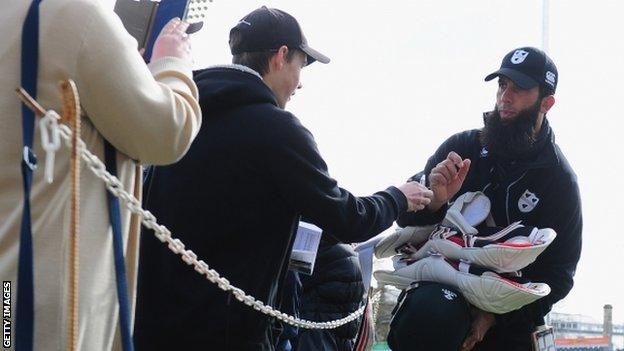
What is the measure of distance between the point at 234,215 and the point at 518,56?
7.06 ft

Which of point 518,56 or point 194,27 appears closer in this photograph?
point 194,27

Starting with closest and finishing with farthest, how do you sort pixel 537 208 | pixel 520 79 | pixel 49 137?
pixel 49 137 < pixel 537 208 < pixel 520 79

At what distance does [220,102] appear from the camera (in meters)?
3.41

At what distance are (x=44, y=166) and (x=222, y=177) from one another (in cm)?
108

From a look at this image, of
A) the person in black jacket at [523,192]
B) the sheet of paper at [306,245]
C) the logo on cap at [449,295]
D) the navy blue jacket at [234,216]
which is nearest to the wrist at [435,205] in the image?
the person in black jacket at [523,192]

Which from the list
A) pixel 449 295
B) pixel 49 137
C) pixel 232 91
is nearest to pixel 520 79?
pixel 449 295

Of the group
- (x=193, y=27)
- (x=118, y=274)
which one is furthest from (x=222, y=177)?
(x=118, y=274)

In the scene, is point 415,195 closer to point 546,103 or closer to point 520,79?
point 520,79

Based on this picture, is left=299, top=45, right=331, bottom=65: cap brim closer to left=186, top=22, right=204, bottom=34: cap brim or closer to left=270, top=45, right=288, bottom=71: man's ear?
left=270, top=45, right=288, bottom=71: man's ear

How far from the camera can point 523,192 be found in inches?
178

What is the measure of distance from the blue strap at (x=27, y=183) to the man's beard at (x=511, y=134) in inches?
110

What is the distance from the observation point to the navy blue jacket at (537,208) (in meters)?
4.49

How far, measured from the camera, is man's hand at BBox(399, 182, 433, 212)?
148 inches

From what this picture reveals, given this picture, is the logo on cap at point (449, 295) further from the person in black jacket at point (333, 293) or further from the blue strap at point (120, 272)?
the blue strap at point (120, 272)
